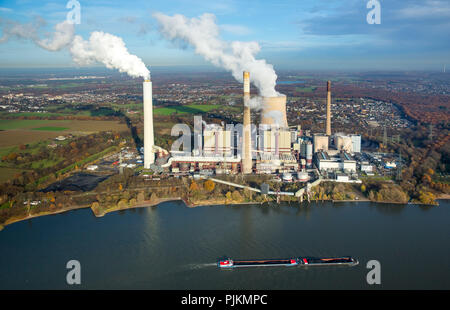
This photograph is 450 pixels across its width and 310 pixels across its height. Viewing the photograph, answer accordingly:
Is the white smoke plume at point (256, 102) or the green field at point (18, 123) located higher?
the white smoke plume at point (256, 102)

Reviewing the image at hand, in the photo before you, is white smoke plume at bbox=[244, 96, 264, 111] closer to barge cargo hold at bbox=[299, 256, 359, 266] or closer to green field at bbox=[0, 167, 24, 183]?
barge cargo hold at bbox=[299, 256, 359, 266]

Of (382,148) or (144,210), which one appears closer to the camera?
(144,210)

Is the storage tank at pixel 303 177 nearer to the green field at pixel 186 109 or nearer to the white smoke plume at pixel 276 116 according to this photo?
the white smoke plume at pixel 276 116

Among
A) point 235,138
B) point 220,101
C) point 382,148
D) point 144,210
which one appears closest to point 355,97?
point 220,101

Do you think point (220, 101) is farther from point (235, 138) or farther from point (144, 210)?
point (144, 210)

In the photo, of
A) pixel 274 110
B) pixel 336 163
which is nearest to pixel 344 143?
pixel 336 163

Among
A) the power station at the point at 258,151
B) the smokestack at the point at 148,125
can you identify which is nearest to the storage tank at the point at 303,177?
the power station at the point at 258,151

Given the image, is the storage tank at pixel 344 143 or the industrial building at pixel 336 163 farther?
the storage tank at pixel 344 143
